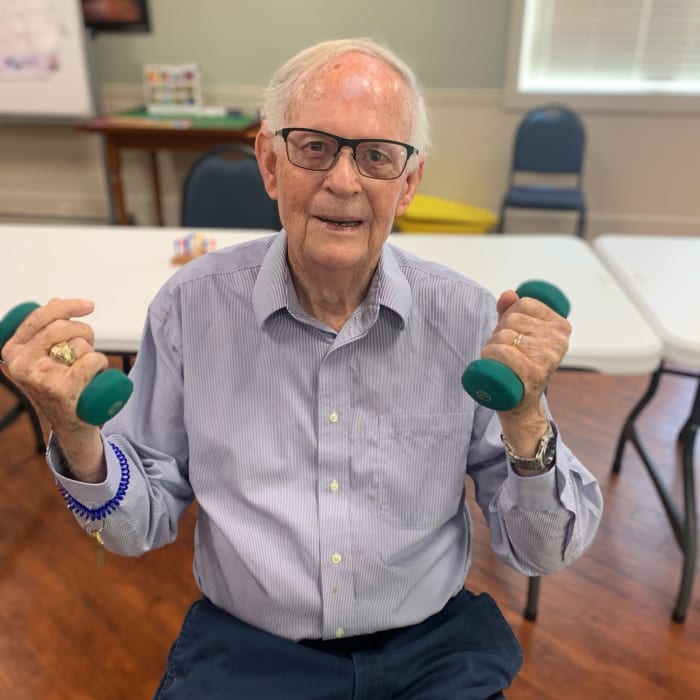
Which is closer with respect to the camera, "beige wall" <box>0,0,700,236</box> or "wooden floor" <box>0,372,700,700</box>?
"wooden floor" <box>0,372,700,700</box>

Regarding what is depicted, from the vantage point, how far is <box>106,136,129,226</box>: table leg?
13.3ft

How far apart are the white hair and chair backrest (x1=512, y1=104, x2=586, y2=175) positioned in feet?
10.9

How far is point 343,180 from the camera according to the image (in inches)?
36.2

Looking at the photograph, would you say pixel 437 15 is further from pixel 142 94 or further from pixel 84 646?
pixel 84 646

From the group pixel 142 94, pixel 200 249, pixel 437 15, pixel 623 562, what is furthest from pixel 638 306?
pixel 142 94

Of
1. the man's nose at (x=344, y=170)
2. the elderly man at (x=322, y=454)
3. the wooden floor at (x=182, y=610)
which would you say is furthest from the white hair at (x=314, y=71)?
the wooden floor at (x=182, y=610)

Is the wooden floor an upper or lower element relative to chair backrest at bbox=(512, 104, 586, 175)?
lower

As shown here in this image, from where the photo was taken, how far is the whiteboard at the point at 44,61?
395 centimetres

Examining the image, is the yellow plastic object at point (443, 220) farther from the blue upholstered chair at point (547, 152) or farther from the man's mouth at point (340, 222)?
the man's mouth at point (340, 222)

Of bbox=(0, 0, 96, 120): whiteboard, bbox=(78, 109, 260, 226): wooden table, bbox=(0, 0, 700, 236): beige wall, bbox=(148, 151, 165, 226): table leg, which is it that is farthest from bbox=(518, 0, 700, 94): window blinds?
bbox=(0, 0, 96, 120): whiteboard

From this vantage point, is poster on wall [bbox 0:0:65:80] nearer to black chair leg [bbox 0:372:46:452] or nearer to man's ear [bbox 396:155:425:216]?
black chair leg [bbox 0:372:46:452]

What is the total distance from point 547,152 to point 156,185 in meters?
2.62

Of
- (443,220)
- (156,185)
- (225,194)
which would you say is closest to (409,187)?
(225,194)

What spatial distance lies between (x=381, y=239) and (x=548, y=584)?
138 cm
